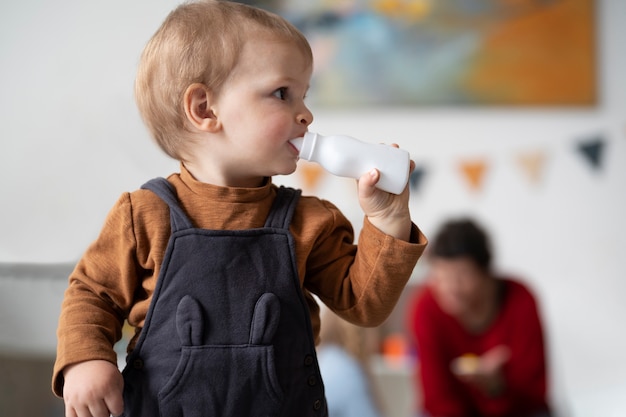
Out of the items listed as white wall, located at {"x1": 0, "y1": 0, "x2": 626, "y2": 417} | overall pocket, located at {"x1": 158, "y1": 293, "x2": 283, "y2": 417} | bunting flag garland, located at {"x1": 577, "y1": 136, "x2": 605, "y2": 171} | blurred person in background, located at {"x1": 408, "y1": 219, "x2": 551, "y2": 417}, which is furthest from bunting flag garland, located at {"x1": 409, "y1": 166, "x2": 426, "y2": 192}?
overall pocket, located at {"x1": 158, "y1": 293, "x2": 283, "y2": 417}

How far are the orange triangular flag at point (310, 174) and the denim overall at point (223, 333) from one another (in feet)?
7.59

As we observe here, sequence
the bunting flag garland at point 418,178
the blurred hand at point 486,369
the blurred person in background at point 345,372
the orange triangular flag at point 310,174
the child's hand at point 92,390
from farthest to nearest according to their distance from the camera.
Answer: the bunting flag garland at point 418,178 → the orange triangular flag at point 310,174 → the blurred hand at point 486,369 → the blurred person in background at point 345,372 → the child's hand at point 92,390

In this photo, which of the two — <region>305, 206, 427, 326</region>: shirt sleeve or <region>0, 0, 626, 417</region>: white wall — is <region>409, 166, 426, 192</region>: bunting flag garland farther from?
<region>305, 206, 427, 326</region>: shirt sleeve

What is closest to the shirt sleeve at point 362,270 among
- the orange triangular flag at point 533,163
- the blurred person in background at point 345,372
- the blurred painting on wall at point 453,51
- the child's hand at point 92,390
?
the child's hand at point 92,390

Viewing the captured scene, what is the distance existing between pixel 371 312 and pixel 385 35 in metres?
2.49

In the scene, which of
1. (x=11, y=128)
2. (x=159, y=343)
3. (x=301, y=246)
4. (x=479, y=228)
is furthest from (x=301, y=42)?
(x=479, y=228)

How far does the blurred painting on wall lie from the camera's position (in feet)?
10.3

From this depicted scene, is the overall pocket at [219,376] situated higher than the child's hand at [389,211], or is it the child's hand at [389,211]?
the child's hand at [389,211]

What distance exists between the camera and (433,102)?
3143 millimetres

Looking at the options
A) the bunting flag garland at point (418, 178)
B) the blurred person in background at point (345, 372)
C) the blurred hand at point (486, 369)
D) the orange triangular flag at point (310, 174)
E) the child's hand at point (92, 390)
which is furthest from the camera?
the bunting flag garland at point (418, 178)

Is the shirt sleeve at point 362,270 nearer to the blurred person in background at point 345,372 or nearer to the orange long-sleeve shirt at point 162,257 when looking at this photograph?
the orange long-sleeve shirt at point 162,257

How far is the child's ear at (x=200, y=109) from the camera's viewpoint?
0.77 metres

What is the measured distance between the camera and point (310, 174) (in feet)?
10.2

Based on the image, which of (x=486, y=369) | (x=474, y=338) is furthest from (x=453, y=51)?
(x=486, y=369)
